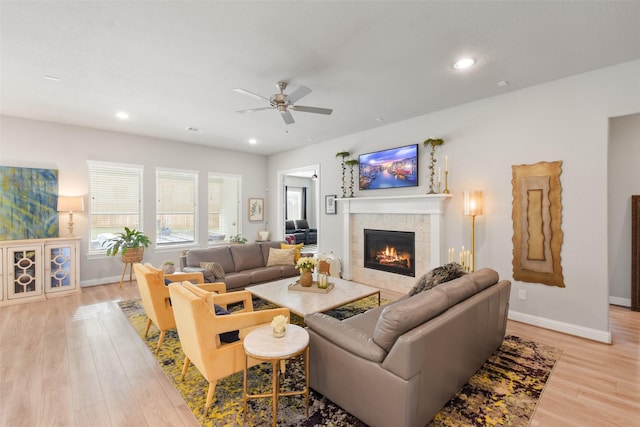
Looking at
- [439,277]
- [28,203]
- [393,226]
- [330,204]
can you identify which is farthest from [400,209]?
[28,203]

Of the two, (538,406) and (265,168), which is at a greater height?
(265,168)

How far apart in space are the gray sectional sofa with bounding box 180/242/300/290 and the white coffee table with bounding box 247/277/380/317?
0.73 meters

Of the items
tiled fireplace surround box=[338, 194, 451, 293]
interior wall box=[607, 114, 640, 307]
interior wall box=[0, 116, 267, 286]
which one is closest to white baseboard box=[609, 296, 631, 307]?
interior wall box=[607, 114, 640, 307]

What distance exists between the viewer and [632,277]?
→ 4.05 m

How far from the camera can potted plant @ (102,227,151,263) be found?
17.5 feet

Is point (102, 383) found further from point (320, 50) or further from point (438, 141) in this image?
point (438, 141)

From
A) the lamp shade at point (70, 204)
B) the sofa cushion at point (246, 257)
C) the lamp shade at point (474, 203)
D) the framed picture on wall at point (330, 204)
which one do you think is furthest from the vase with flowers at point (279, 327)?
the lamp shade at point (70, 204)

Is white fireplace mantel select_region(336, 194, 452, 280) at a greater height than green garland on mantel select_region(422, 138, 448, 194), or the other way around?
green garland on mantel select_region(422, 138, 448, 194)

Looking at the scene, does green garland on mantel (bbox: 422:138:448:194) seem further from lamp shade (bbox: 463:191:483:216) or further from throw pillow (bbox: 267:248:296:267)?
throw pillow (bbox: 267:248:296:267)

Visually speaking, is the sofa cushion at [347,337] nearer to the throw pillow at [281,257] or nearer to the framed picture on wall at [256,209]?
the throw pillow at [281,257]

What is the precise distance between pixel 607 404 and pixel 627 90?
3.00 metres

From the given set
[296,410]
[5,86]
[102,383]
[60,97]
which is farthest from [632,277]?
[5,86]

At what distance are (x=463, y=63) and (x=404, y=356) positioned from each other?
289cm

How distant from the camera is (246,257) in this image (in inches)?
194
